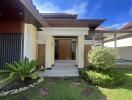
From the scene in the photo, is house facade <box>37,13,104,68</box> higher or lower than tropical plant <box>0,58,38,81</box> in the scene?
higher

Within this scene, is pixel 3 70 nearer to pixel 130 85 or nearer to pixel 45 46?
pixel 45 46

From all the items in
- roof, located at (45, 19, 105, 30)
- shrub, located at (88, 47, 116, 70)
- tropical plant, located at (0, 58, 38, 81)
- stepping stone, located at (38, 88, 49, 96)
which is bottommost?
stepping stone, located at (38, 88, 49, 96)

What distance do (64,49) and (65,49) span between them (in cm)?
12

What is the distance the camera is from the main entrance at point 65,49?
77.2 ft

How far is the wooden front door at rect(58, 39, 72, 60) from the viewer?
77.2 feet

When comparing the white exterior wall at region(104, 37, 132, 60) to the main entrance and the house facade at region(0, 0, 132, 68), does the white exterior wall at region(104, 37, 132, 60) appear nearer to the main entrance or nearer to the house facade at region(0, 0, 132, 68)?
the house facade at region(0, 0, 132, 68)

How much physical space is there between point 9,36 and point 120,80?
718 centimetres

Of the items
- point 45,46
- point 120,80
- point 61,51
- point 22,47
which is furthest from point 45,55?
point 61,51

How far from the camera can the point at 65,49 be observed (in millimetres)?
23641

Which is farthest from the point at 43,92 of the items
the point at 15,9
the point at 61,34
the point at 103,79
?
the point at 61,34

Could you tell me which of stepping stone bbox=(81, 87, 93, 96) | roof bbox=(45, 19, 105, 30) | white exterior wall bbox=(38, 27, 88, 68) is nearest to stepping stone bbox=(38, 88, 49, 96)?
stepping stone bbox=(81, 87, 93, 96)

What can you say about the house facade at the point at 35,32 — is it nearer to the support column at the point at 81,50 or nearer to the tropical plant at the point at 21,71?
the support column at the point at 81,50

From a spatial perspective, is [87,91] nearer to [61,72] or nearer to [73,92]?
[73,92]

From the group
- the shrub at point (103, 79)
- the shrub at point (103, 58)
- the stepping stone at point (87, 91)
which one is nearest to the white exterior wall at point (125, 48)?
the shrub at point (103, 58)
